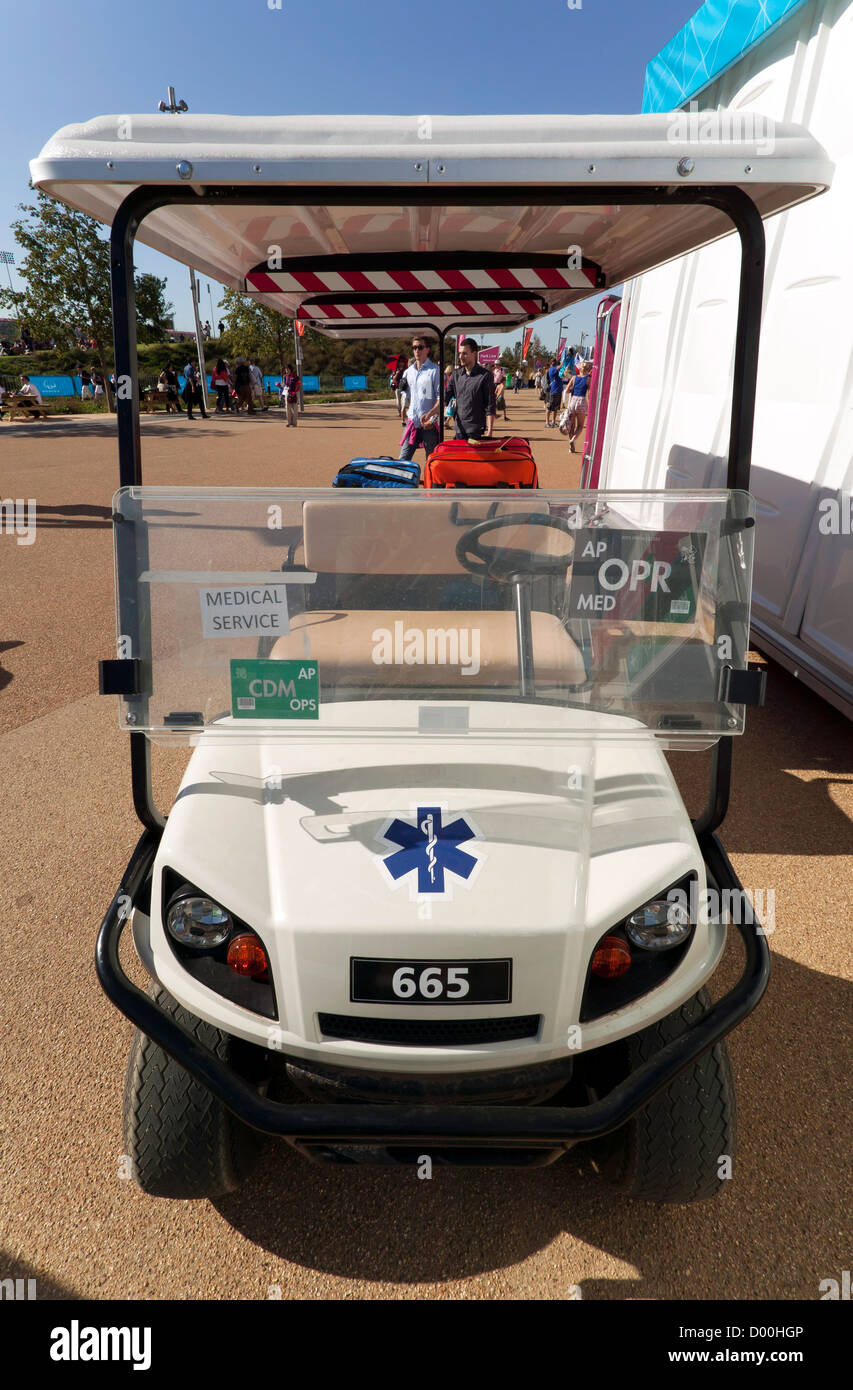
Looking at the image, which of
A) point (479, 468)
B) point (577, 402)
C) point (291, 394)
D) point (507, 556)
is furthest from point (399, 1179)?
point (291, 394)

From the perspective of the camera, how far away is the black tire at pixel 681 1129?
1604mm

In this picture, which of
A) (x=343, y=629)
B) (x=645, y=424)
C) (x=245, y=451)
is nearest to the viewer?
(x=343, y=629)

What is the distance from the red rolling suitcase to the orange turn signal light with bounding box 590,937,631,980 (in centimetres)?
333

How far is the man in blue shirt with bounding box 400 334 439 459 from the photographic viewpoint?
7656mm

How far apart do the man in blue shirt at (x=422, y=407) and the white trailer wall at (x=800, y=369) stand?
3.00 metres

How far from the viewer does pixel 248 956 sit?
1.51 metres

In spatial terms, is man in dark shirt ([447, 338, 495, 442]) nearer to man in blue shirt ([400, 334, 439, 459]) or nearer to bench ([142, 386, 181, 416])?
man in blue shirt ([400, 334, 439, 459])

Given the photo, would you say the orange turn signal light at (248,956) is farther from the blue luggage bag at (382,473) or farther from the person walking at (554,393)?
the person walking at (554,393)

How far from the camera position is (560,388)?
20.9 metres

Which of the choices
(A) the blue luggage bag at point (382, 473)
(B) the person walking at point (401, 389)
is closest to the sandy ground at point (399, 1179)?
(A) the blue luggage bag at point (382, 473)

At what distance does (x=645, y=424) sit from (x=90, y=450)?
12.9 m
